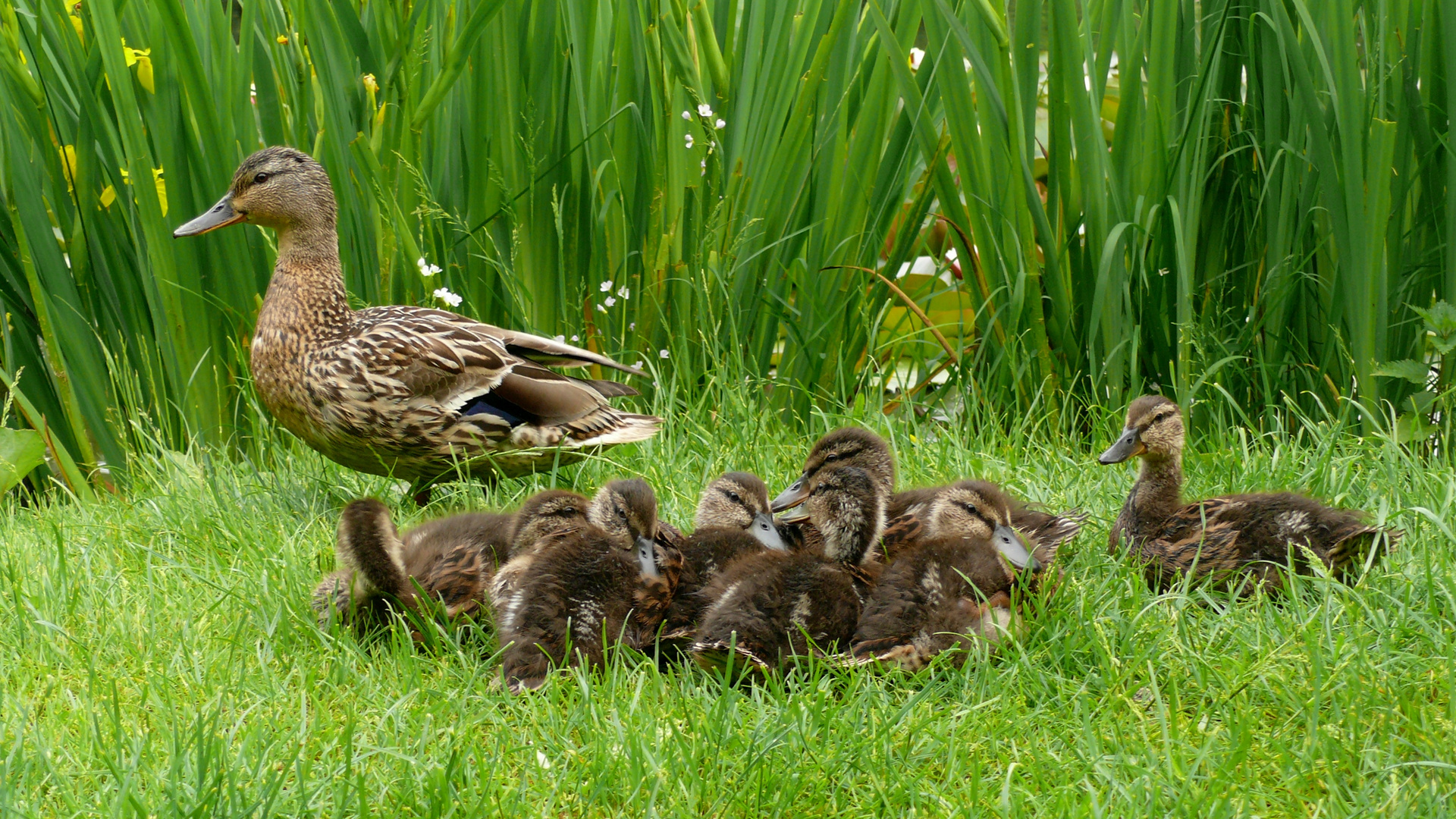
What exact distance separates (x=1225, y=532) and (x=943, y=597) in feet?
2.88

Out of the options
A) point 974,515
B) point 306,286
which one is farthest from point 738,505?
point 306,286

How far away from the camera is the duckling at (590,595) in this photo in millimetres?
2797

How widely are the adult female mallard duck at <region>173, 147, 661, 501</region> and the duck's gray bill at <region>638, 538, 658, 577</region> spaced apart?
1.21m

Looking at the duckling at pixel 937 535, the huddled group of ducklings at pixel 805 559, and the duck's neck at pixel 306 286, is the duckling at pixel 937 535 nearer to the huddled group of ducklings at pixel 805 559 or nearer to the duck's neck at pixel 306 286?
the huddled group of ducklings at pixel 805 559

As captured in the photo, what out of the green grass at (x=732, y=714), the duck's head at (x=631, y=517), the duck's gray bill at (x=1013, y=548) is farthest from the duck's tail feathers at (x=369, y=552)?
the duck's gray bill at (x=1013, y=548)

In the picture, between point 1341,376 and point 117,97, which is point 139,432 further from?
point 1341,376

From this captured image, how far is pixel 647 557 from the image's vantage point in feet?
10.1

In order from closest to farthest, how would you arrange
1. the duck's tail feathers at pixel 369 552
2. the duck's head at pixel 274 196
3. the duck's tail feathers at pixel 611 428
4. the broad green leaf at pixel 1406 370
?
the duck's tail feathers at pixel 369 552
the duck's tail feathers at pixel 611 428
the broad green leaf at pixel 1406 370
the duck's head at pixel 274 196

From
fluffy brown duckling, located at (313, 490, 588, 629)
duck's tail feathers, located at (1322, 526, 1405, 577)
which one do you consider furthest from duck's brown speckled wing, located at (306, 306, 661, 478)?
duck's tail feathers, located at (1322, 526, 1405, 577)

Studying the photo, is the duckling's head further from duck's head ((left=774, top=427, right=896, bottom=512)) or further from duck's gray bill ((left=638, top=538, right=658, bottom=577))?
duck's head ((left=774, top=427, right=896, bottom=512))

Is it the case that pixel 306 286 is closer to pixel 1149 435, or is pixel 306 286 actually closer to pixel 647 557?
pixel 647 557

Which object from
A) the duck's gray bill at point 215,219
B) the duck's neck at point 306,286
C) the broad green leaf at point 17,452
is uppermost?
the duck's gray bill at point 215,219

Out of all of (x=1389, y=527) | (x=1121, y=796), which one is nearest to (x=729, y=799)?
(x=1121, y=796)

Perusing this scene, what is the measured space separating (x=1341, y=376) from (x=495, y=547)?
11.1ft
